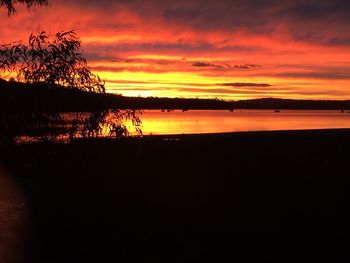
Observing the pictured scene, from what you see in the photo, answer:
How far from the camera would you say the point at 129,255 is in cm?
961

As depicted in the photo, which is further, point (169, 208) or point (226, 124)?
point (226, 124)

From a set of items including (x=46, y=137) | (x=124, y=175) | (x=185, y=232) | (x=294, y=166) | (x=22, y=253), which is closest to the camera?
(x=22, y=253)

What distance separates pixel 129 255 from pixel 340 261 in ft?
15.0

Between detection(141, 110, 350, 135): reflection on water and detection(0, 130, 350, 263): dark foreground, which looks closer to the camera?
detection(0, 130, 350, 263): dark foreground

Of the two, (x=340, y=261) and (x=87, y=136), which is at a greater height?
(x=87, y=136)

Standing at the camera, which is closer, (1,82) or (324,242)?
(324,242)

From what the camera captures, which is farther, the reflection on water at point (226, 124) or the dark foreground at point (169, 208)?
the reflection on water at point (226, 124)

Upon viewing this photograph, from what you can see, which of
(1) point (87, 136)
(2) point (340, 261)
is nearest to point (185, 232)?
(2) point (340, 261)

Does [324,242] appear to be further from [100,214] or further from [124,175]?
[124,175]

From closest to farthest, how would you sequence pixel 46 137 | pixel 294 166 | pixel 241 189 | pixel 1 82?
pixel 1 82 → pixel 46 137 → pixel 241 189 → pixel 294 166

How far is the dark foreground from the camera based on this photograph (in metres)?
9.79

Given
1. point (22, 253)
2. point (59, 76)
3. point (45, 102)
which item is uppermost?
point (59, 76)

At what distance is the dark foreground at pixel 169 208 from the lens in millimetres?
9789

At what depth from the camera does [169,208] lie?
1283 centimetres
